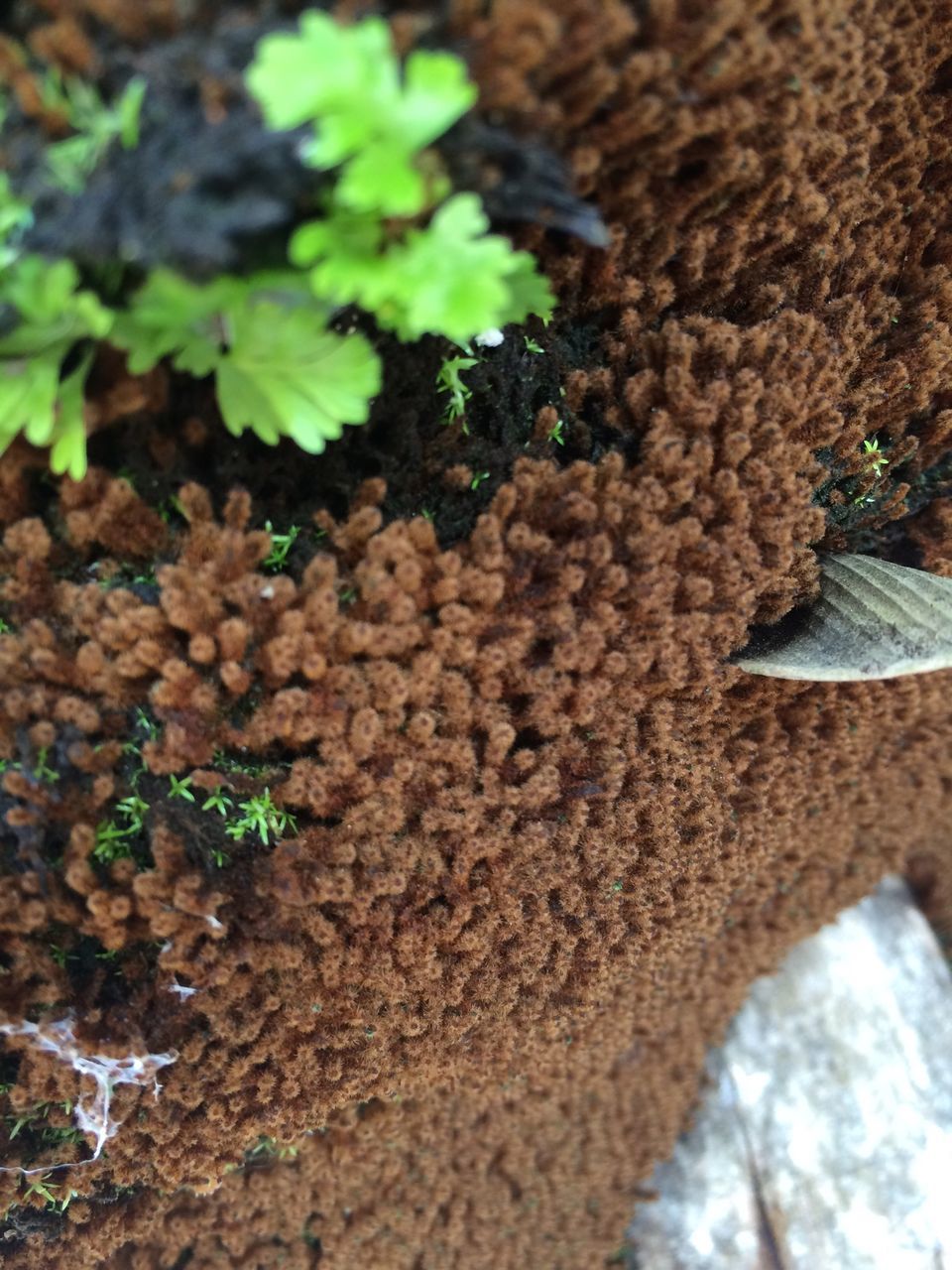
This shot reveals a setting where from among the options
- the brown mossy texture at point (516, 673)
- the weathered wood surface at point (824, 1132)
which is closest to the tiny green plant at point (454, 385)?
the brown mossy texture at point (516, 673)

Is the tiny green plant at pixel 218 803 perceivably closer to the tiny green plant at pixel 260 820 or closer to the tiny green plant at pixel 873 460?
the tiny green plant at pixel 260 820

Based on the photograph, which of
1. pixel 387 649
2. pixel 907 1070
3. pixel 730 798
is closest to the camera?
pixel 387 649

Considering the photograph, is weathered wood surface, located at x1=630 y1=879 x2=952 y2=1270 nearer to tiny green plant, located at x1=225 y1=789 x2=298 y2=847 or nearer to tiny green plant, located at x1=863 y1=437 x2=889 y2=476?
tiny green plant, located at x1=863 y1=437 x2=889 y2=476

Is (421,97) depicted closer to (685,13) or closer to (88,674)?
(685,13)

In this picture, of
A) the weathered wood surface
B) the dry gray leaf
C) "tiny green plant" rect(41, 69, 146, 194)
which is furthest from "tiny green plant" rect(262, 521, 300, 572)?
the weathered wood surface

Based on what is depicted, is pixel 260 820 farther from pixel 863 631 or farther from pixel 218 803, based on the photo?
pixel 863 631

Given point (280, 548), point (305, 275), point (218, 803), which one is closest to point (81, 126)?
point (305, 275)

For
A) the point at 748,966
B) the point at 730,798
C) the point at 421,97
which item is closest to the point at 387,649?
the point at 421,97

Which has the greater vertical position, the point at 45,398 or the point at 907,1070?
the point at 45,398
